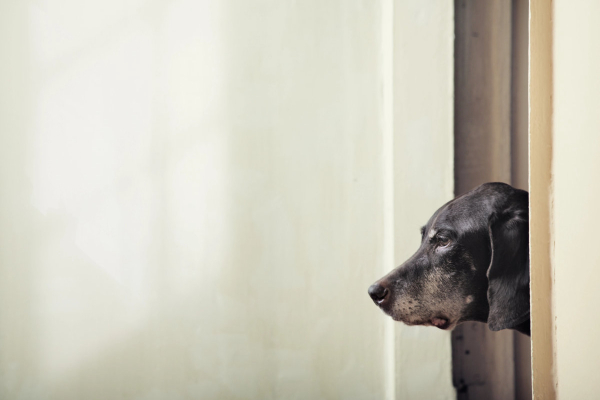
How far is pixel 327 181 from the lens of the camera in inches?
67.7

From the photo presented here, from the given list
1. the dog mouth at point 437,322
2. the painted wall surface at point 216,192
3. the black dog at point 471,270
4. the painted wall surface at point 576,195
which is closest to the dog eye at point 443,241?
the black dog at point 471,270

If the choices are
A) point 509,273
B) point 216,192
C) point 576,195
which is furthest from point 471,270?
point 216,192

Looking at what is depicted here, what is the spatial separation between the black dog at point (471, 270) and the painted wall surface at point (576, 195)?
0.18m

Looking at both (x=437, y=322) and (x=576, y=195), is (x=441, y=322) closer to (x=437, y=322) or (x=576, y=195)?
(x=437, y=322)

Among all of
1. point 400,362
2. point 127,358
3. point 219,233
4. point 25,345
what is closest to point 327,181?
point 219,233

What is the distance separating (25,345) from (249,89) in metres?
1.32

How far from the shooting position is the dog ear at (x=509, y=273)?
2.75 ft

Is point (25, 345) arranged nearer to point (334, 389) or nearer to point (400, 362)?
point (334, 389)

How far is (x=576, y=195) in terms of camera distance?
638mm

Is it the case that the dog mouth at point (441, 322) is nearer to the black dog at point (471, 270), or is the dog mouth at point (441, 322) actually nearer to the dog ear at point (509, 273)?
the black dog at point (471, 270)

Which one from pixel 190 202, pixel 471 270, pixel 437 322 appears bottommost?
pixel 437 322

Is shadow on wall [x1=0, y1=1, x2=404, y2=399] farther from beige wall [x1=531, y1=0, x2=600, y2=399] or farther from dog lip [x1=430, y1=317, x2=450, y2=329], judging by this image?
beige wall [x1=531, y1=0, x2=600, y2=399]

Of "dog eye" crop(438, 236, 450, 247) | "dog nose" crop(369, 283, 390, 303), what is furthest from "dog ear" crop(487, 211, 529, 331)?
"dog nose" crop(369, 283, 390, 303)

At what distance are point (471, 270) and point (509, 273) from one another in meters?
0.08
